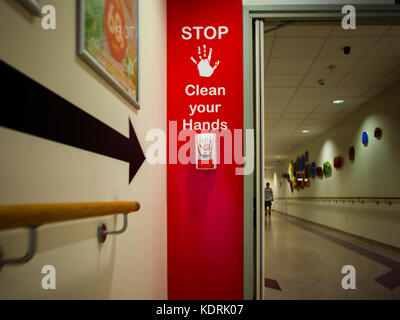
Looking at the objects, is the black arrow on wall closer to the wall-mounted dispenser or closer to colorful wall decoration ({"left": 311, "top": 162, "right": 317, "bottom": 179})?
the wall-mounted dispenser

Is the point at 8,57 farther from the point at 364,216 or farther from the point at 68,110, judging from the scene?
the point at 364,216

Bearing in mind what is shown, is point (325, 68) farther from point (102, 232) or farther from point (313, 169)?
point (313, 169)

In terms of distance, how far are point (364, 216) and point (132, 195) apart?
6.84 meters

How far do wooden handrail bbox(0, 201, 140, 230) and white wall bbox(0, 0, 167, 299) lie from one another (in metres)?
0.12

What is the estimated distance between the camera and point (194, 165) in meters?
2.40

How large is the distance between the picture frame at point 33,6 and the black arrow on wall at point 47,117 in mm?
184

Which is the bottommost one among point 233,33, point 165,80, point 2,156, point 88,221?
point 88,221

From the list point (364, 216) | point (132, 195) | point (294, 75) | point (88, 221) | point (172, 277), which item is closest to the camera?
point (88, 221)

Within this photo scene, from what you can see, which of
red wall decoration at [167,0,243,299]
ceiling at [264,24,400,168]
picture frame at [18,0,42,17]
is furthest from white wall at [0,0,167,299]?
ceiling at [264,24,400,168]

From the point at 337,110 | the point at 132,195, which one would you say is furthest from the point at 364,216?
the point at 132,195

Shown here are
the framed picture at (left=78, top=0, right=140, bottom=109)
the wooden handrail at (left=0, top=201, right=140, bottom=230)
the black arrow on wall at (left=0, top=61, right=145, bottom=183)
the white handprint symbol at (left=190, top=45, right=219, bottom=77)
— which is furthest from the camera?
the white handprint symbol at (left=190, top=45, right=219, bottom=77)

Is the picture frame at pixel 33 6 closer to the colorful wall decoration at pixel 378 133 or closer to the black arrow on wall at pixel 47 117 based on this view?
the black arrow on wall at pixel 47 117

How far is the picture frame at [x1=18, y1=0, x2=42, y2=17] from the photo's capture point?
2.42 feet
